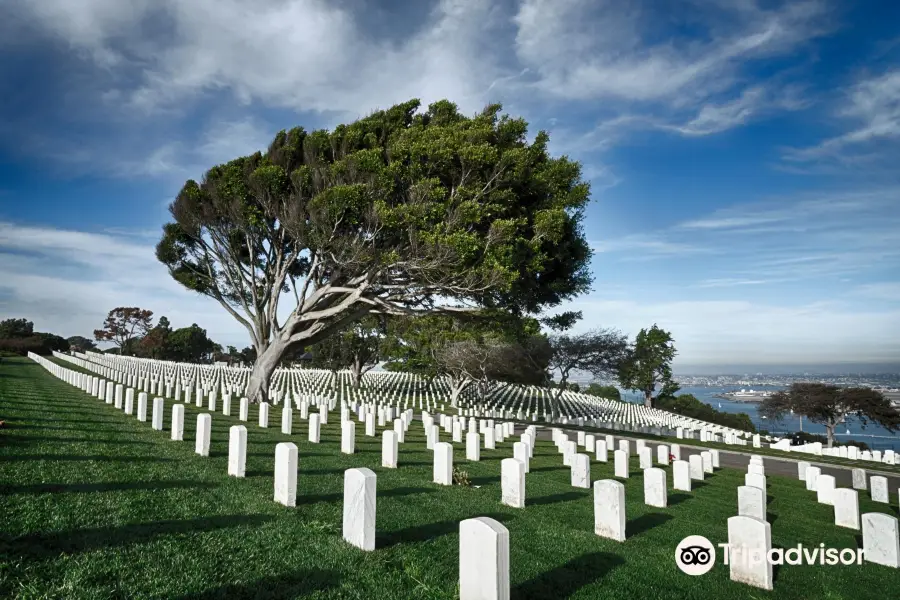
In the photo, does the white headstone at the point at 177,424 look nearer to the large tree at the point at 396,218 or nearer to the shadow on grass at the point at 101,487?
the shadow on grass at the point at 101,487

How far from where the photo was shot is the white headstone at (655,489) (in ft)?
26.5

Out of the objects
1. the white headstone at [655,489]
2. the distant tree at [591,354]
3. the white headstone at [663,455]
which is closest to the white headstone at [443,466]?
the white headstone at [655,489]

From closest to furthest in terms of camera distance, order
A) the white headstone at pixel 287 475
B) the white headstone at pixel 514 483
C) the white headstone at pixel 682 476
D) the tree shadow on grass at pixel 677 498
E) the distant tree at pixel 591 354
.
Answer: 1. the white headstone at pixel 287 475
2. the white headstone at pixel 514 483
3. the tree shadow on grass at pixel 677 498
4. the white headstone at pixel 682 476
5. the distant tree at pixel 591 354

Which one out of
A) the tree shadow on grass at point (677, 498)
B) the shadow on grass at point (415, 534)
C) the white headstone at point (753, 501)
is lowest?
the tree shadow on grass at point (677, 498)

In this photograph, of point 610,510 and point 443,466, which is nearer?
point 610,510

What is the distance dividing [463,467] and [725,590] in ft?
19.1

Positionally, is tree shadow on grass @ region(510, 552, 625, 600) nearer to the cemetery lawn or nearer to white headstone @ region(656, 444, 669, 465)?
the cemetery lawn

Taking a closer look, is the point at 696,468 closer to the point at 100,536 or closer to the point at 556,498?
the point at 556,498

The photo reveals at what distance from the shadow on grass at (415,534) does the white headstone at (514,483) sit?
1.55 meters

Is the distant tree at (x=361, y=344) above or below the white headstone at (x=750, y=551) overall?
above

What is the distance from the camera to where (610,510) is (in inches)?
229

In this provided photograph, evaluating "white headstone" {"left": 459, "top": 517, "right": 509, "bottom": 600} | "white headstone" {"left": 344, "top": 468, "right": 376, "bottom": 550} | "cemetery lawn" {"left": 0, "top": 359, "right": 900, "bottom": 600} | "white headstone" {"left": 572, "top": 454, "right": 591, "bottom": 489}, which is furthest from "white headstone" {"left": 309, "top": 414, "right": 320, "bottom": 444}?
"white headstone" {"left": 459, "top": 517, "right": 509, "bottom": 600}

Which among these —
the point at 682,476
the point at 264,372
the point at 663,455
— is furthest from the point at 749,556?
the point at 264,372

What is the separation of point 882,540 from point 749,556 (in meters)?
2.76
